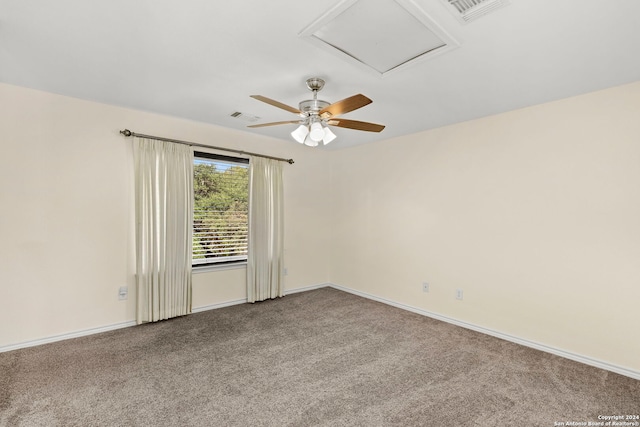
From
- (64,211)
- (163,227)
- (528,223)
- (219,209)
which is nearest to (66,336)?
(64,211)

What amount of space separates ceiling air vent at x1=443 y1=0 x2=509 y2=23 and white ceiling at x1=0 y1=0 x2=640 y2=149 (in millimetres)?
50

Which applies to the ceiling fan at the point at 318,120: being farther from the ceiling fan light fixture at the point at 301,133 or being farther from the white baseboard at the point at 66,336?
the white baseboard at the point at 66,336

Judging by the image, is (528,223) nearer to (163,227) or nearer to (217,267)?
(217,267)

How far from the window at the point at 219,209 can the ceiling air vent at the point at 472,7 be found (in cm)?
334

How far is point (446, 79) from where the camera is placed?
2607mm

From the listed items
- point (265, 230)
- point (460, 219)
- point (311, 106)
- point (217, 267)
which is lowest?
point (217, 267)

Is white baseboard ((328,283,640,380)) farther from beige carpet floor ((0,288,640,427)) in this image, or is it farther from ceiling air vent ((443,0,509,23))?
ceiling air vent ((443,0,509,23))

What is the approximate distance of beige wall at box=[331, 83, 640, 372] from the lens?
2656 mm

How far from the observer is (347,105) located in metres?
2.38

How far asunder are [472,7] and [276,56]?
51.5 inches

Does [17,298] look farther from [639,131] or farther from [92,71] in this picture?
[639,131]

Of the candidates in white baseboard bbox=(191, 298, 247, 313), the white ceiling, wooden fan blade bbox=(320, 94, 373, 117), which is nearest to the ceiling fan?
wooden fan blade bbox=(320, 94, 373, 117)

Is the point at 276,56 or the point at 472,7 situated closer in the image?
the point at 472,7

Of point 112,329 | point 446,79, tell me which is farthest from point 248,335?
point 446,79
